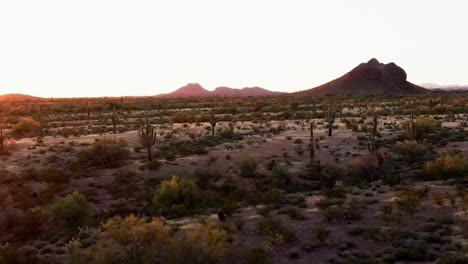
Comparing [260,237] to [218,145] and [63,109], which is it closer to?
[218,145]

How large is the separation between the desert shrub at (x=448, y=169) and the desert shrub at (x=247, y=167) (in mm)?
9660

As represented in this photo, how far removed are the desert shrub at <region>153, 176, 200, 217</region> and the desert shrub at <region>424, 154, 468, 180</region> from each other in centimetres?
1262

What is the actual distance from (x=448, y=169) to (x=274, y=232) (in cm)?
1338

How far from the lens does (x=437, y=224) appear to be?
16.9 metres

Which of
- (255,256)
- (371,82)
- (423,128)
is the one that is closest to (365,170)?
→ (423,128)

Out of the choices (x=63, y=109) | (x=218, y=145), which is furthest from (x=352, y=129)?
(x=63, y=109)

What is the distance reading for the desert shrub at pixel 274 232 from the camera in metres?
15.9

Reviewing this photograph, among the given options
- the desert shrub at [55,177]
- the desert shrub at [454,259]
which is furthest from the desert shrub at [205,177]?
the desert shrub at [454,259]

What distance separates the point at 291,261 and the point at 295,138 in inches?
1007

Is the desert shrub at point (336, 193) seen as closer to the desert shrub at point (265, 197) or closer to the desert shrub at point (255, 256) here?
the desert shrub at point (265, 197)

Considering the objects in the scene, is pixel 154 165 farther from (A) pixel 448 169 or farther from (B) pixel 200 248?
(B) pixel 200 248

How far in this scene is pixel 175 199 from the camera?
22.2 m

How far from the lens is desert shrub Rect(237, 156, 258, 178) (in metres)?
29.0

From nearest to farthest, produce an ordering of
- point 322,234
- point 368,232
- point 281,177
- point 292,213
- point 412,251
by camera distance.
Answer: point 412,251 → point 322,234 → point 368,232 → point 292,213 → point 281,177
